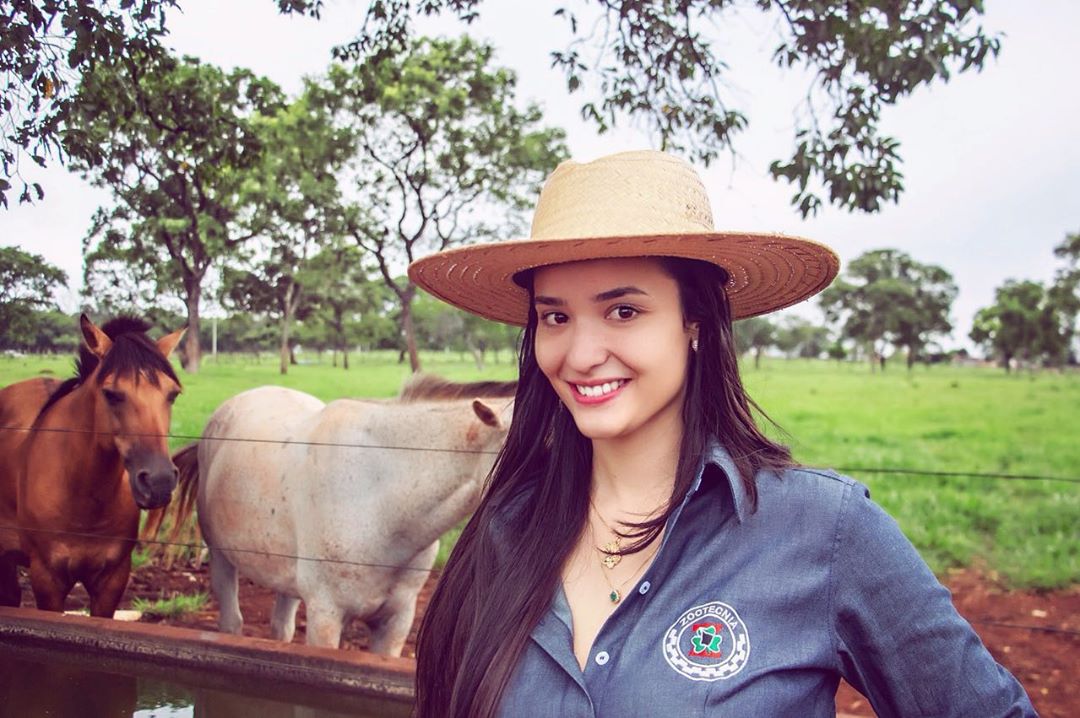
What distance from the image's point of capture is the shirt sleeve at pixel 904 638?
40.4 inches

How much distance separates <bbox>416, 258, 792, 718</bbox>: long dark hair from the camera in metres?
1.22

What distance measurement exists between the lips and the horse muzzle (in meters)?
1.72

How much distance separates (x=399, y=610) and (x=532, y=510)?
178cm

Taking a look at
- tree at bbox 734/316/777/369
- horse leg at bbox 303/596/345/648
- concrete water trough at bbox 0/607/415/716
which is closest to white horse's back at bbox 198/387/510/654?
horse leg at bbox 303/596/345/648

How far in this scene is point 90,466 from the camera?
265 centimetres

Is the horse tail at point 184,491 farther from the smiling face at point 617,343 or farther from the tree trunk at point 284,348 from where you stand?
the smiling face at point 617,343

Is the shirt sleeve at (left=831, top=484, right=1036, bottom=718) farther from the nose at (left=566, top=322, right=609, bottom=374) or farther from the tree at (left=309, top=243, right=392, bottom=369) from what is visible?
the tree at (left=309, top=243, right=392, bottom=369)

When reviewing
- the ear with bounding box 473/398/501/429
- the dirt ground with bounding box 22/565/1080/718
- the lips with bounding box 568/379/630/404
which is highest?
the lips with bounding box 568/379/630/404

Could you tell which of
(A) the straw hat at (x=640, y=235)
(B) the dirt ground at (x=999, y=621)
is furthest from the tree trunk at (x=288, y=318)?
(A) the straw hat at (x=640, y=235)

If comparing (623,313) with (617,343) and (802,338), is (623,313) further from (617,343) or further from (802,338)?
(802,338)

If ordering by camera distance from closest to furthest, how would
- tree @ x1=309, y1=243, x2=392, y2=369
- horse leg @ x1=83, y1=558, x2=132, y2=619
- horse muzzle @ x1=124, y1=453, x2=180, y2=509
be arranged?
horse muzzle @ x1=124, y1=453, x2=180, y2=509 → horse leg @ x1=83, y1=558, x2=132, y2=619 → tree @ x1=309, y1=243, x2=392, y2=369

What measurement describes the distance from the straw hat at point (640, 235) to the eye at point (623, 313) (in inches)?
3.1

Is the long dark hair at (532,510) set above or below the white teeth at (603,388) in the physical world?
below

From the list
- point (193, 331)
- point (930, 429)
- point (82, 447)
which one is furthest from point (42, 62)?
point (930, 429)
